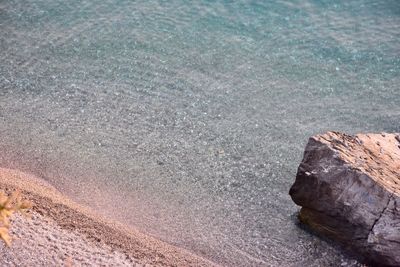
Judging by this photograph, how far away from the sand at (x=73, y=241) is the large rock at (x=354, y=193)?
5.00 ft

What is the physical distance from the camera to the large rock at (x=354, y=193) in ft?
19.2

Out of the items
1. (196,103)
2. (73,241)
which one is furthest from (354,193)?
(196,103)

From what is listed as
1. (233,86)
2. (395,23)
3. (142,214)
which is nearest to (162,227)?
(142,214)

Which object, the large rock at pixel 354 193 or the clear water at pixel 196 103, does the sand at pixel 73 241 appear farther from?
the large rock at pixel 354 193

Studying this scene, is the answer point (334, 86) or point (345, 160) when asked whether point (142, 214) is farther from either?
point (334, 86)

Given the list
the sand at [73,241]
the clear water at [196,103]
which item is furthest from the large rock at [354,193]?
the sand at [73,241]

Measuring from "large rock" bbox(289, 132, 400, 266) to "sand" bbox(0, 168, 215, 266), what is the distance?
1.52m

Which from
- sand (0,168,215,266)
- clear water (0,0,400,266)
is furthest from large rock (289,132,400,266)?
sand (0,168,215,266)

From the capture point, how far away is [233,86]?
9.66 m

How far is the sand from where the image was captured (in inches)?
215

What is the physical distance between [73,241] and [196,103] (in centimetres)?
399

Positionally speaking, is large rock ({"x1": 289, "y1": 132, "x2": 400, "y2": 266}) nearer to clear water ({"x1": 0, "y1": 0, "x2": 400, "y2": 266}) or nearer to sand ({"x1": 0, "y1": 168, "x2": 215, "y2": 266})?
clear water ({"x1": 0, "y1": 0, "x2": 400, "y2": 266})

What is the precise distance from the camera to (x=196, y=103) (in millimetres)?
9148

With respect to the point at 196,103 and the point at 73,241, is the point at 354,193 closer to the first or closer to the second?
the point at 73,241
